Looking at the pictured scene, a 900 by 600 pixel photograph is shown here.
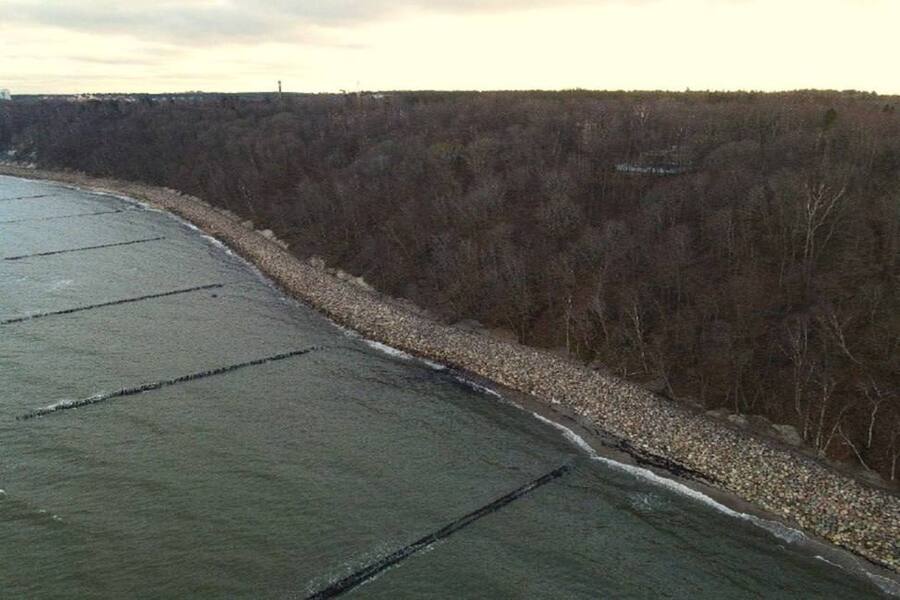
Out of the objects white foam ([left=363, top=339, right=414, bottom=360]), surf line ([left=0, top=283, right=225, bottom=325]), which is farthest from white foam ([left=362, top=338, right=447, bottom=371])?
surf line ([left=0, top=283, right=225, bottom=325])

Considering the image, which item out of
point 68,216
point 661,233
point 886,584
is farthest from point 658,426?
point 68,216

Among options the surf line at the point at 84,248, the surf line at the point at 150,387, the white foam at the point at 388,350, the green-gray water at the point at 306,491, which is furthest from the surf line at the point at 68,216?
the white foam at the point at 388,350

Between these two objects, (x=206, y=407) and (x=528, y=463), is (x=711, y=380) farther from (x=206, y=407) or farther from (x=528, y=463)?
(x=206, y=407)

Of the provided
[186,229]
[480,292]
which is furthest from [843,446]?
[186,229]

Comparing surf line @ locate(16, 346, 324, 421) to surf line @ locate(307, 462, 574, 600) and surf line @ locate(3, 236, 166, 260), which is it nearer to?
surf line @ locate(307, 462, 574, 600)

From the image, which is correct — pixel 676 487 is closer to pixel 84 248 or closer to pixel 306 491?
pixel 306 491

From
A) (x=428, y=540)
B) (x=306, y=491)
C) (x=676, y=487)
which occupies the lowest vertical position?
(x=428, y=540)
